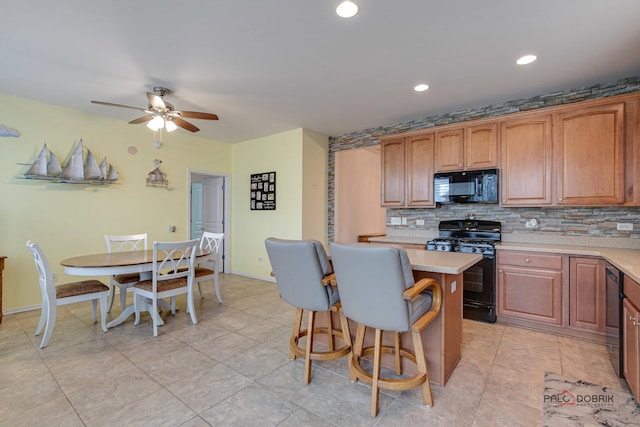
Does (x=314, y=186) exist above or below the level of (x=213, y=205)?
above

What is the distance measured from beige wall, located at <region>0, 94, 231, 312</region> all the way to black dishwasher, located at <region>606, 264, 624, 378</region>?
5.48 m

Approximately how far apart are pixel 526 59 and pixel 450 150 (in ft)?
4.16

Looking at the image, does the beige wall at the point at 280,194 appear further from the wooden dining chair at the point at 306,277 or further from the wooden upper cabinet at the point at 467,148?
the wooden dining chair at the point at 306,277

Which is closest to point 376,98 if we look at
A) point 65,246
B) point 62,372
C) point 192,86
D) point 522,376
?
point 192,86

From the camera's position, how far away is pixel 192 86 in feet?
10.5

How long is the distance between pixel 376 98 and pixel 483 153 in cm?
144

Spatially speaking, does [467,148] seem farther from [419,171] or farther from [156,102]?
[156,102]

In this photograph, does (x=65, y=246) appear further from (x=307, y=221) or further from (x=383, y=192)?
(x=383, y=192)

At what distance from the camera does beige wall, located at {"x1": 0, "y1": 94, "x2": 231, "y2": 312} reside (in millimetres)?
3531

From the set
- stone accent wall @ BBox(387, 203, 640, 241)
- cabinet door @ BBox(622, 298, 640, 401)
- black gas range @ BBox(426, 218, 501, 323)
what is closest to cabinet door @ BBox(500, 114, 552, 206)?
stone accent wall @ BBox(387, 203, 640, 241)

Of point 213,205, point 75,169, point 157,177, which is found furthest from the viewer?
point 213,205

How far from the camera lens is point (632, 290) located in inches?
73.5

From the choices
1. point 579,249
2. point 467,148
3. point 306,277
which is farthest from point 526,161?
point 306,277

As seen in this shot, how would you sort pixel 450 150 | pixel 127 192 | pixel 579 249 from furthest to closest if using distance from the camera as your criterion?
pixel 127 192 → pixel 450 150 → pixel 579 249
